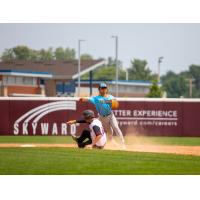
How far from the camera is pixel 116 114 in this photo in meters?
24.7

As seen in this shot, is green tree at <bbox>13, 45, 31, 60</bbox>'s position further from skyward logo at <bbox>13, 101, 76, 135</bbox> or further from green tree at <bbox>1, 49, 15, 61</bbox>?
skyward logo at <bbox>13, 101, 76, 135</bbox>

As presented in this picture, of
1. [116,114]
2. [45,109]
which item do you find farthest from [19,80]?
[116,114]

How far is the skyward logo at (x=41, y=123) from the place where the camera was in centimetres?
2397

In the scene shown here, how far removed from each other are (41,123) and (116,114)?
2.92 meters

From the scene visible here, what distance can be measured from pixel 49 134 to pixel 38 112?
0.93 metres

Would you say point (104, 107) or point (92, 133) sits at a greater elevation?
point (104, 107)

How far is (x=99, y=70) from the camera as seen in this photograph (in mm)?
86188

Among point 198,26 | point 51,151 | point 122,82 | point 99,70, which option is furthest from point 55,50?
point 51,151

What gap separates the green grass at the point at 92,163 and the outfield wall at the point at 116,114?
1097cm

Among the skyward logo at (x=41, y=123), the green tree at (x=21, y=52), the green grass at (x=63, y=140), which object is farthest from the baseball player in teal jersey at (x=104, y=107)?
the green tree at (x=21, y=52)

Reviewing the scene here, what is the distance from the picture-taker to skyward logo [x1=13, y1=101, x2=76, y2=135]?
24.0 metres

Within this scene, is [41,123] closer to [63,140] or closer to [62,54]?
[63,140]

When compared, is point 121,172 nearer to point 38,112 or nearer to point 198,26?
point 38,112

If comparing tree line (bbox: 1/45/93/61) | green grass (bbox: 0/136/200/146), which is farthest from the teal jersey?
tree line (bbox: 1/45/93/61)
